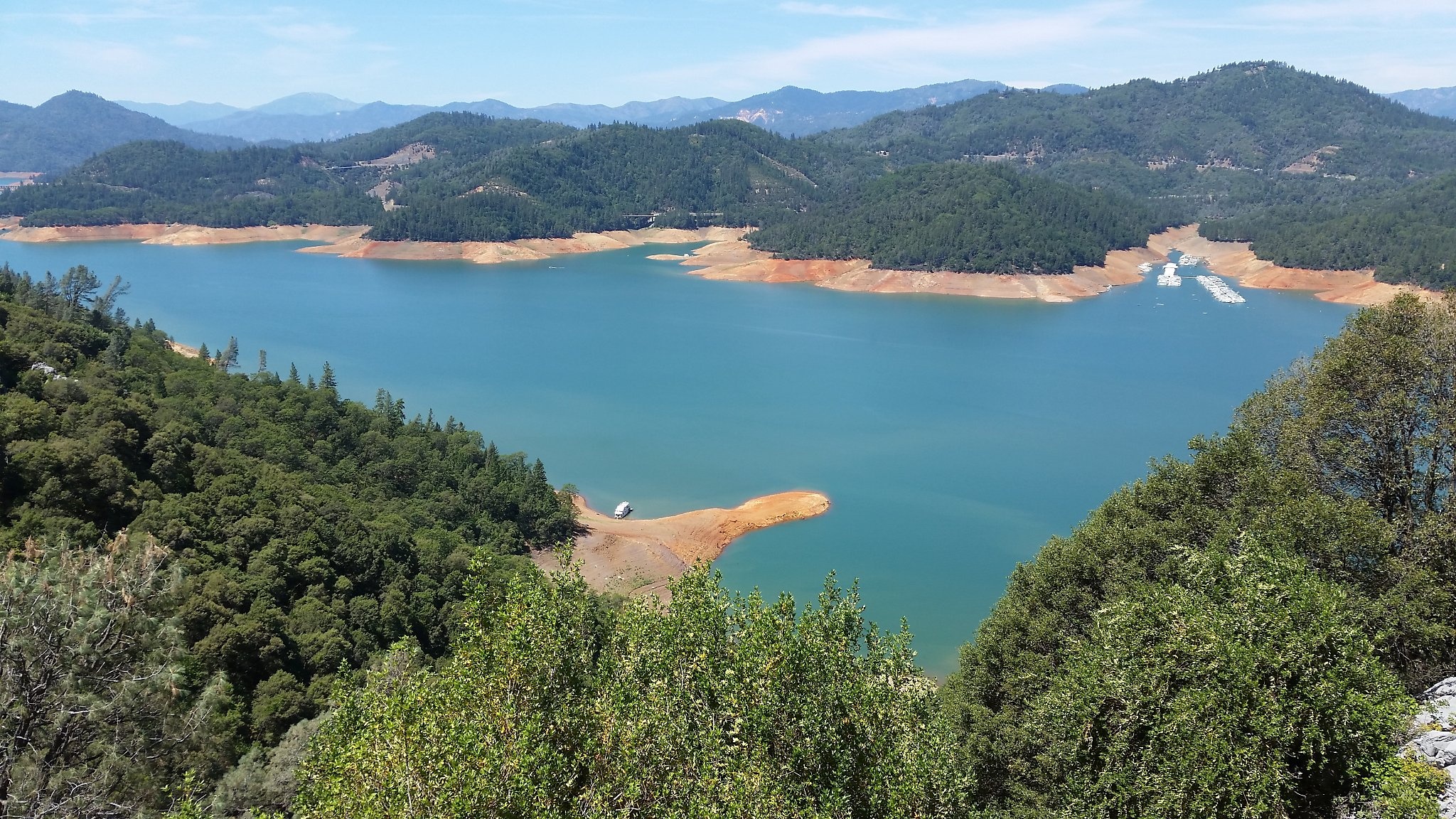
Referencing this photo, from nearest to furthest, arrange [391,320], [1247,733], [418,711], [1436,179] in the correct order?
1. [418,711]
2. [1247,733]
3. [391,320]
4. [1436,179]

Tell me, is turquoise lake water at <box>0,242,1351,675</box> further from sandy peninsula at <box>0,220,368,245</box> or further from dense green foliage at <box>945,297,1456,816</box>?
sandy peninsula at <box>0,220,368,245</box>

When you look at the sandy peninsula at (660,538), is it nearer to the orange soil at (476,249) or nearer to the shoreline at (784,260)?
the shoreline at (784,260)

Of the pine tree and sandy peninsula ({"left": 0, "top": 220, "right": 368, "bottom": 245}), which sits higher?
sandy peninsula ({"left": 0, "top": 220, "right": 368, "bottom": 245})

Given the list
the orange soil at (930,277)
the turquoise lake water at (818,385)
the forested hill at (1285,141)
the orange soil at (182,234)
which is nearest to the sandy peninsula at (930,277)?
the orange soil at (930,277)

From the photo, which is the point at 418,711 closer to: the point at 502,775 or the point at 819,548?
the point at 502,775

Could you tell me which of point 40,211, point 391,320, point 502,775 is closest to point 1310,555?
point 502,775

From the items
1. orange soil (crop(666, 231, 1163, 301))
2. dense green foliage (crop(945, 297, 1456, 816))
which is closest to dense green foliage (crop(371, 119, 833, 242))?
orange soil (crop(666, 231, 1163, 301))
